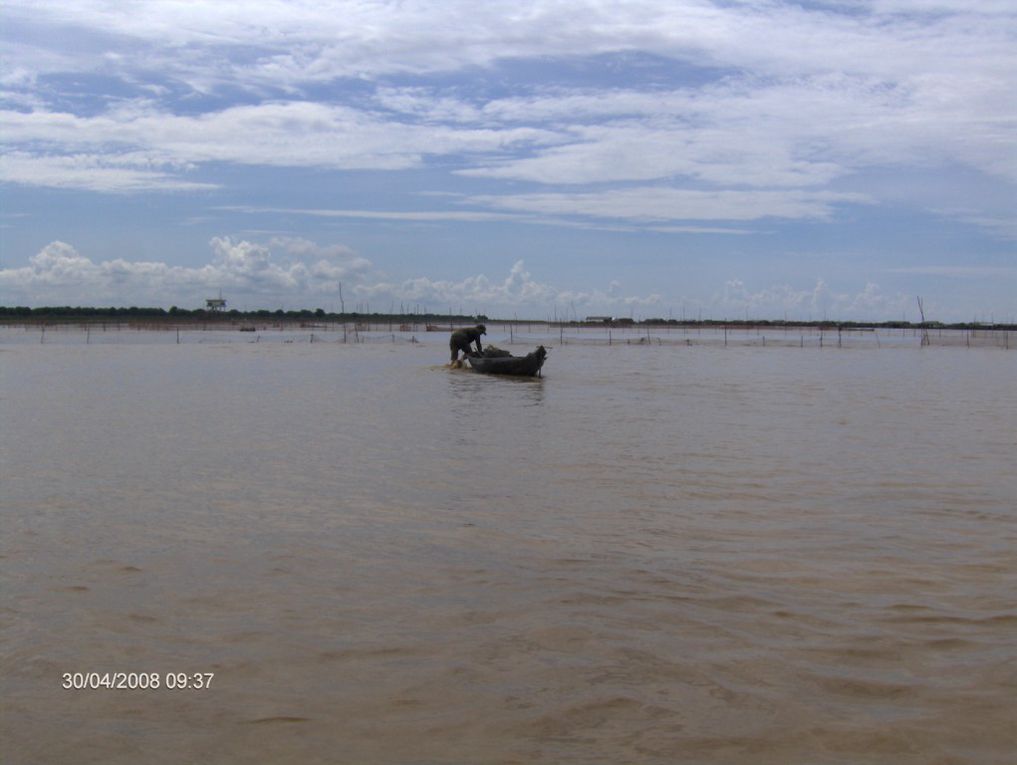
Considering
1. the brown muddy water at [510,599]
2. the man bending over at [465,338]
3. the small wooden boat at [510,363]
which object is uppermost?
the man bending over at [465,338]

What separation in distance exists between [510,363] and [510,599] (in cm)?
1952

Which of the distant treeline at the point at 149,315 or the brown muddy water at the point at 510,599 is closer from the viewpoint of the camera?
the brown muddy water at the point at 510,599

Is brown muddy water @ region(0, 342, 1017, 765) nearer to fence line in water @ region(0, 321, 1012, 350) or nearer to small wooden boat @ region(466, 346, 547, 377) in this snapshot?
small wooden boat @ region(466, 346, 547, 377)

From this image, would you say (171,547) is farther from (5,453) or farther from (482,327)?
(482,327)

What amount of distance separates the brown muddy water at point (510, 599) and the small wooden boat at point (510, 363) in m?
12.4

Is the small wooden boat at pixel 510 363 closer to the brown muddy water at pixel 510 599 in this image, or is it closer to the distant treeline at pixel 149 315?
the brown muddy water at pixel 510 599

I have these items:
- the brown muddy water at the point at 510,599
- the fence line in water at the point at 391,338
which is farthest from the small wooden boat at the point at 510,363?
the fence line in water at the point at 391,338

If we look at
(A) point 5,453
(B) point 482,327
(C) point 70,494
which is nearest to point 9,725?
(C) point 70,494

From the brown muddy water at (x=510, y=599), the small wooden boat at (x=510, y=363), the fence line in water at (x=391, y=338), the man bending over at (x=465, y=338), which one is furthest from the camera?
the fence line in water at (x=391, y=338)

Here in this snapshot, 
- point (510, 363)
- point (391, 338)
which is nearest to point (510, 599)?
point (510, 363)

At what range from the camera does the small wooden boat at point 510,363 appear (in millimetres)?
24625

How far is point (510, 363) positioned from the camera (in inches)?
976

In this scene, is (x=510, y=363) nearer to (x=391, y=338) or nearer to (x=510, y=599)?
(x=510, y=599)

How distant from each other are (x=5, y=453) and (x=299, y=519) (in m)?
5.65
